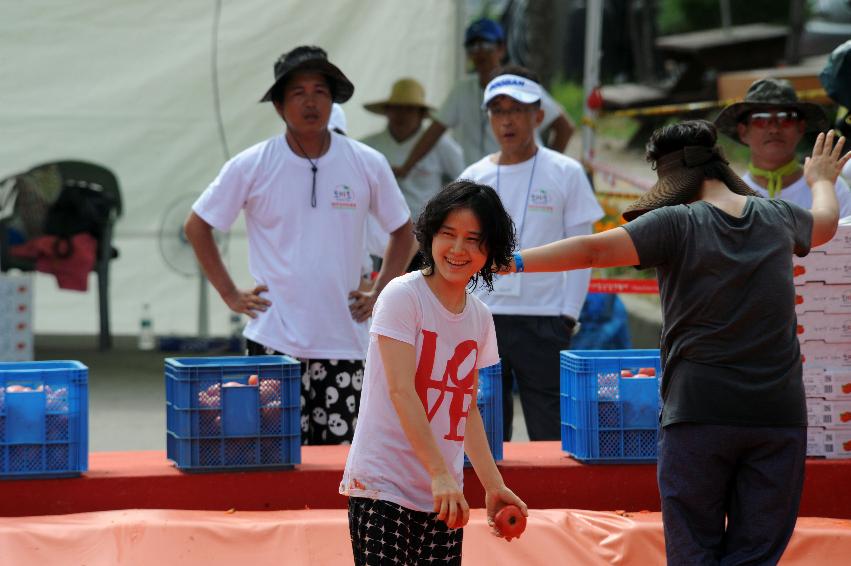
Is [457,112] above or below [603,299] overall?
above

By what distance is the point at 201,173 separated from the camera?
10.3 meters

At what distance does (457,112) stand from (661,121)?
10299 millimetres

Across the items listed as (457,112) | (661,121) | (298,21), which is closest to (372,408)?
(457,112)

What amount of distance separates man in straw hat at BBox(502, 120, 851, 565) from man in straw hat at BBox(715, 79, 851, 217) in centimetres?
222

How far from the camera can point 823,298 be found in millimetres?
5516

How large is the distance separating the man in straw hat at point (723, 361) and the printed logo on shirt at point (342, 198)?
192 centimetres

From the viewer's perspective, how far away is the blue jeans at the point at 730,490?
3916 mm

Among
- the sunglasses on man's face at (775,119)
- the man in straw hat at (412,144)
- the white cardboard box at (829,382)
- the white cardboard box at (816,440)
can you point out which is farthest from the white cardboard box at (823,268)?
the man in straw hat at (412,144)

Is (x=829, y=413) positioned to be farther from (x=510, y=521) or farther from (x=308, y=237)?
(x=510, y=521)

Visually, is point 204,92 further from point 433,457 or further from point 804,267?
point 433,457

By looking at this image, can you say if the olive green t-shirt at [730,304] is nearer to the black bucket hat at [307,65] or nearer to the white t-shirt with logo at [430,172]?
the black bucket hat at [307,65]

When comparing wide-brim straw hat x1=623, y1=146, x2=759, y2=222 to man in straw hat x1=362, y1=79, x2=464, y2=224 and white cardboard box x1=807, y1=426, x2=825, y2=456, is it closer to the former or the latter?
white cardboard box x1=807, y1=426, x2=825, y2=456

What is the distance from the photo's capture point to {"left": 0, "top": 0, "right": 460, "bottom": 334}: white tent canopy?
9.49 metres

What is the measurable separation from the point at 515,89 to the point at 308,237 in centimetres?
144
